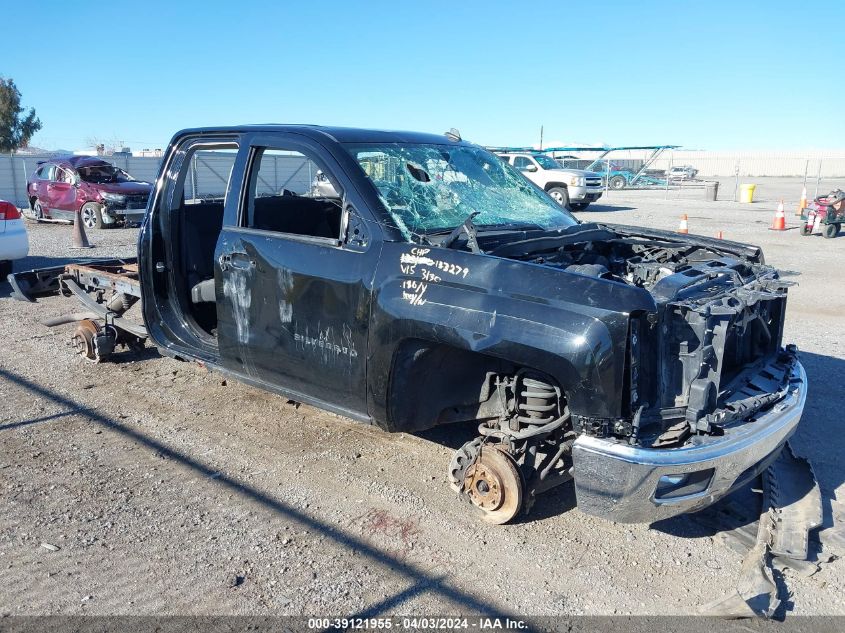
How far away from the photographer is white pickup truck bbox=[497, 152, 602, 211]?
73.0ft

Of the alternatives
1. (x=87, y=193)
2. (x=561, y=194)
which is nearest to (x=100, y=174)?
(x=87, y=193)

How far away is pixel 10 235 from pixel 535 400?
8.49 m

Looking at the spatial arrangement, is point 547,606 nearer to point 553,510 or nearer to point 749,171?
point 553,510

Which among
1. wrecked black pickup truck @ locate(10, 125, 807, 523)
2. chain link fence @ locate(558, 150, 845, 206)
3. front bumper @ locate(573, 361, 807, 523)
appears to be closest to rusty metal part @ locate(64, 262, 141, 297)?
wrecked black pickup truck @ locate(10, 125, 807, 523)

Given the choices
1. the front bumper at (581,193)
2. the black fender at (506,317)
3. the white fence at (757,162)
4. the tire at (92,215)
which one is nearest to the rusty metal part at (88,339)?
the black fender at (506,317)

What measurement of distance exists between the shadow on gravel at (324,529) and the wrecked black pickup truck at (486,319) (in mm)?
583

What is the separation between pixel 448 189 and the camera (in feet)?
14.4

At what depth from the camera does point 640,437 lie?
10.3 feet

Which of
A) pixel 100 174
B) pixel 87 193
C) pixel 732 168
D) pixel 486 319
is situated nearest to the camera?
pixel 486 319

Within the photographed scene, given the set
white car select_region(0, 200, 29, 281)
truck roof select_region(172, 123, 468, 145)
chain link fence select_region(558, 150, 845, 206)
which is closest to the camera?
truck roof select_region(172, 123, 468, 145)

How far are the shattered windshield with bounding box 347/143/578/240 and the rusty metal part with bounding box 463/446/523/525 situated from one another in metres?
1.22

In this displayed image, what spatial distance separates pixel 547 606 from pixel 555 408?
902mm

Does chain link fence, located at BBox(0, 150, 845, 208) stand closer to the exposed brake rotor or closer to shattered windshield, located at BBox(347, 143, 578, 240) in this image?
shattered windshield, located at BBox(347, 143, 578, 240)

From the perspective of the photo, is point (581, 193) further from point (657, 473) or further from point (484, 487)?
point (657, 473)
